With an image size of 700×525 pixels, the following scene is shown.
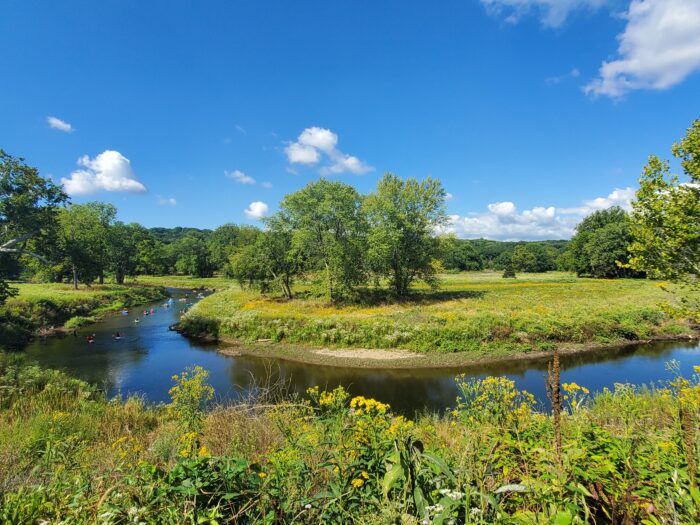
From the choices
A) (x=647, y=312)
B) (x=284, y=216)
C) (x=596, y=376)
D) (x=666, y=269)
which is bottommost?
(x=596, y=376)

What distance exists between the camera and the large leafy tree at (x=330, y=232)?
32625 millimetres

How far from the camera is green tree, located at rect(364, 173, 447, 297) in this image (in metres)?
33.4

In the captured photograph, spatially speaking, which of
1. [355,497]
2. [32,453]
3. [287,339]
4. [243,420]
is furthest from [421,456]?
[287,339]

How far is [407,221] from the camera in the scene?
109 feet

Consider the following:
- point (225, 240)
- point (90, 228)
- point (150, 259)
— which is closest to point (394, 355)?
point (90, 228)

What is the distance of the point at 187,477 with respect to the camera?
82.4 inches

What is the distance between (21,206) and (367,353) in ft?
76.5

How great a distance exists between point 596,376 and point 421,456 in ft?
66.6

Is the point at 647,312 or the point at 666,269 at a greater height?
the point at 666,269

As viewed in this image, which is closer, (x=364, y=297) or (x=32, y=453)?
(x=32, y=453)

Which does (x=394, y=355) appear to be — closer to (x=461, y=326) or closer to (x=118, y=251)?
(x=461, y=326)

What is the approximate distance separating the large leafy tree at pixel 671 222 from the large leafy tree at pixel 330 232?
24.7 meters

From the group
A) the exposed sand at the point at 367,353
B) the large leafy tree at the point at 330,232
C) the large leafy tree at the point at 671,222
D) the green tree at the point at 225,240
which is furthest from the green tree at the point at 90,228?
the large leafy tree at the point at 671,222

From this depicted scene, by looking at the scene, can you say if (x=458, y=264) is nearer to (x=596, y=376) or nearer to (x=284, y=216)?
(x=284, y=216)
